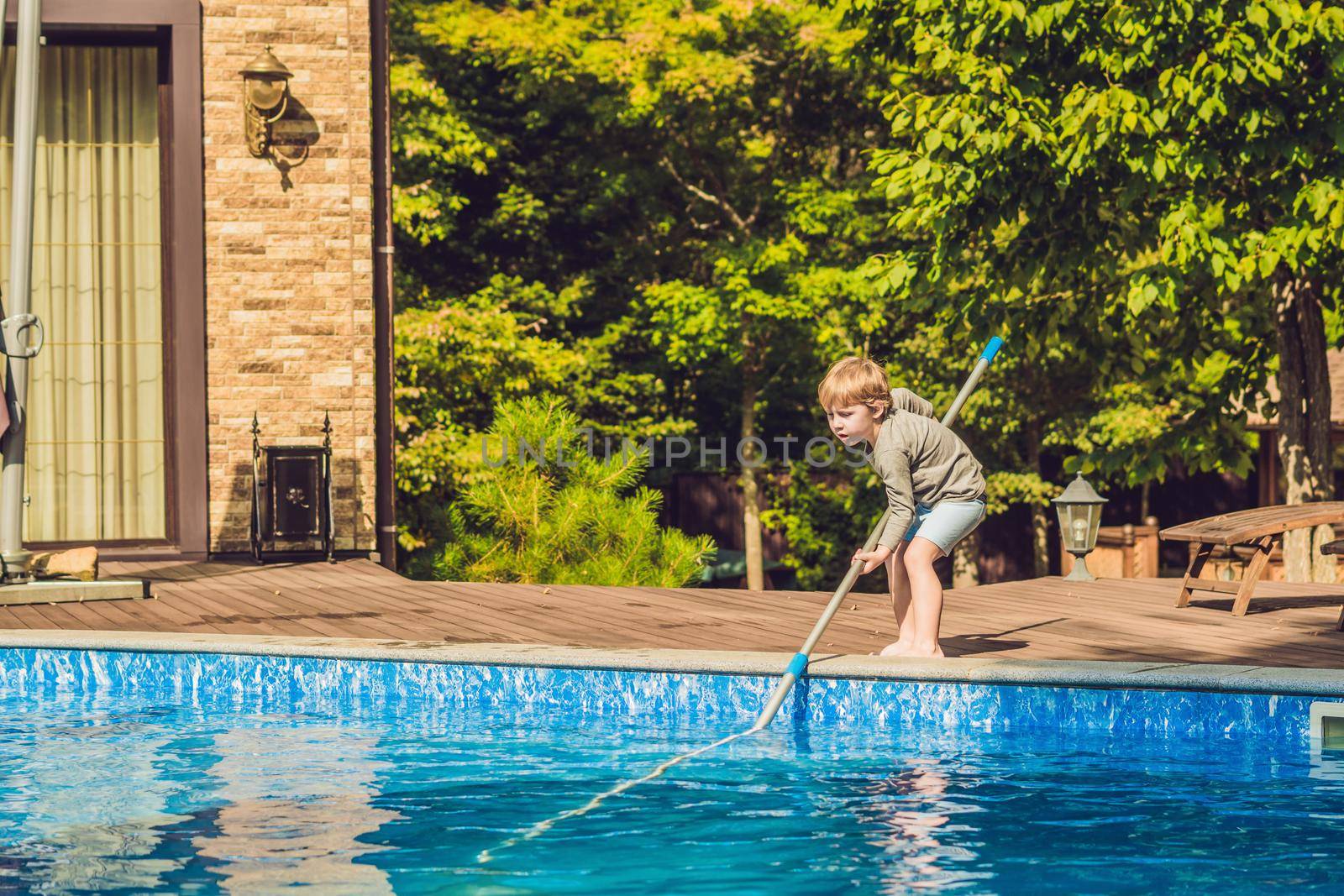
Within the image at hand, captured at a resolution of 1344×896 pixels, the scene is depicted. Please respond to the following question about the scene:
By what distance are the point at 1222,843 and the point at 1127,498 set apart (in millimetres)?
21212

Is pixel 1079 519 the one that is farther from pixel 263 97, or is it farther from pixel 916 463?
pixel 263 97

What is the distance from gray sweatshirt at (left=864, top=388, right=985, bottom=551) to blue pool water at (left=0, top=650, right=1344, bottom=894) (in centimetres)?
71

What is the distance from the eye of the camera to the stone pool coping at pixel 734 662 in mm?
5371

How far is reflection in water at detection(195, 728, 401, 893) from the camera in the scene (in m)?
3.81

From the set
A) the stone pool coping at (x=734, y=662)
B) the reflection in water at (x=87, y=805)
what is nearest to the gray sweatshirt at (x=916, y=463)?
the stone pool coping at (x=734, y=662)

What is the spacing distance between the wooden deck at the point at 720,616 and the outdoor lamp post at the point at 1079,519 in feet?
0.68

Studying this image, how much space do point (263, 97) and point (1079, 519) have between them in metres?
5.91

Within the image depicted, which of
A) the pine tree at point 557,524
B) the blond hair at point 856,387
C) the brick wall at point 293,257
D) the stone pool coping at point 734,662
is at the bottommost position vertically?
the stone pool coping at point 734,662

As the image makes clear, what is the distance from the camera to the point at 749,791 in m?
4.83

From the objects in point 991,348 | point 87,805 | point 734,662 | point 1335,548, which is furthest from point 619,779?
point 1335,548

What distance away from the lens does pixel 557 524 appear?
11562mm

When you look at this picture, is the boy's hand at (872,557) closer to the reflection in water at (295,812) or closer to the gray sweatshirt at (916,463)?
the gray sweatshirt at (916,463)

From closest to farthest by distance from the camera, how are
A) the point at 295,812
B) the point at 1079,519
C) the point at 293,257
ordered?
the point at 295,812, the point at 1079,519, the point at 293,257

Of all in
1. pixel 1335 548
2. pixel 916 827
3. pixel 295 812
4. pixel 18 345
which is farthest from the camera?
pixel 18 345
